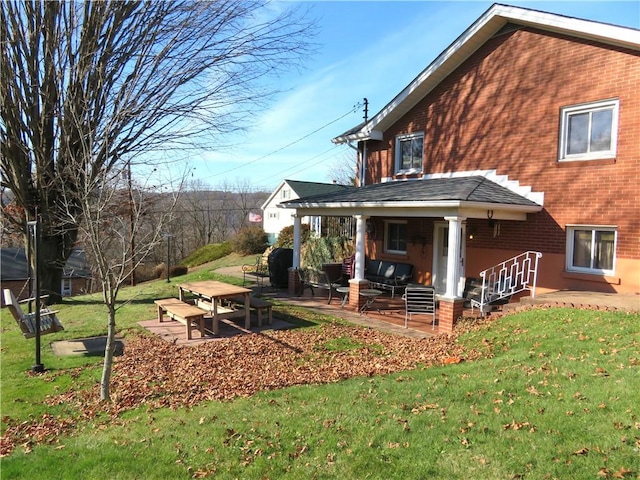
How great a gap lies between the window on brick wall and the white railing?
809 mm

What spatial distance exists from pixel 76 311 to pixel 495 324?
37.1ft

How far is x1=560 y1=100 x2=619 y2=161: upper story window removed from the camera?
9656 mm

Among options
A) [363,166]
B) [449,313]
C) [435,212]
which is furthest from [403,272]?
[449,313]

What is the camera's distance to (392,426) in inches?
176

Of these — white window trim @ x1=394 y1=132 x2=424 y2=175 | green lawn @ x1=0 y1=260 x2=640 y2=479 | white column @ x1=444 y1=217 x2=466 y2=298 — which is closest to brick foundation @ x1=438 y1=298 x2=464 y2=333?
white column @ x1=444 y1=217 x2=466 y2=298

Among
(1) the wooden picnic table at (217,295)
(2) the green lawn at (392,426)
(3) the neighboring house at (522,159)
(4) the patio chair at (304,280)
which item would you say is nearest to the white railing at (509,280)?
(3) the neighboring house at (522,159)

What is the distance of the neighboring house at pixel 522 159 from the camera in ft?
31.0

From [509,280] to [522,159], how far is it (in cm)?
Answer: 312

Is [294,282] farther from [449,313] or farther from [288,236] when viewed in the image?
[288,236]

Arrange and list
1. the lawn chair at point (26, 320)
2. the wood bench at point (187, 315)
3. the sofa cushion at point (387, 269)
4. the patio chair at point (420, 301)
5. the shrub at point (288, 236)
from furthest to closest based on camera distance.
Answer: the shrub at point (288, 236), the sofa cushion at point (387, 269), the patio chair at point (420, 301), the wood bench at point (187, 315), the lawn chair at point (26, 320)

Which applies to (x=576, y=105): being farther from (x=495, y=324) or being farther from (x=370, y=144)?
(x=370, y=144)

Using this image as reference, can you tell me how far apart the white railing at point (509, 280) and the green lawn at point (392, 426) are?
3101 millimetres

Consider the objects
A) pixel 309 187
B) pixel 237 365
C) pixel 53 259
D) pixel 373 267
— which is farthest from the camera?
pixel 309 187

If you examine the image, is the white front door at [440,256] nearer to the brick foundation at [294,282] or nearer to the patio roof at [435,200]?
the patio roof at [435,200]
